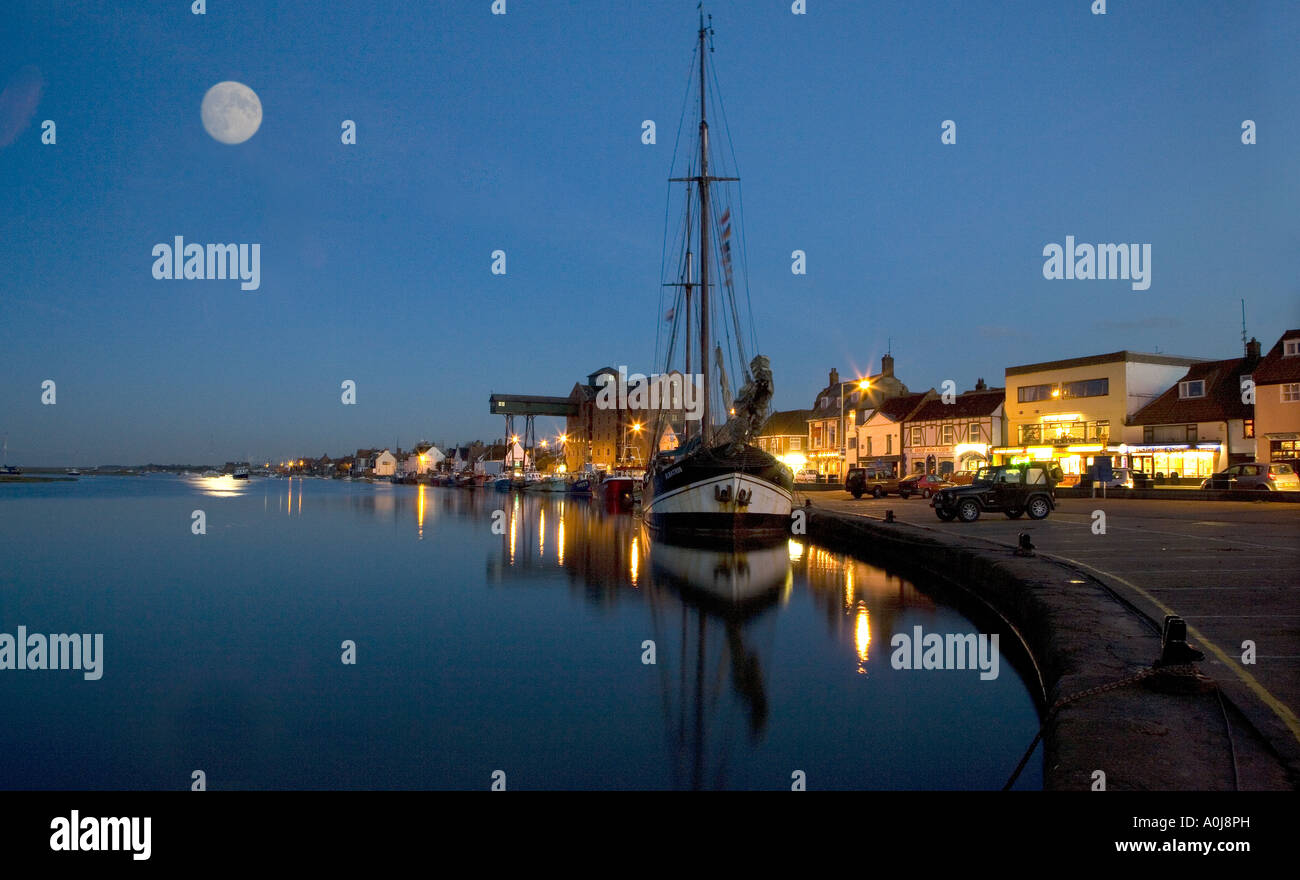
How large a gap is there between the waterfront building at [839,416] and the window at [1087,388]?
19.8 metres

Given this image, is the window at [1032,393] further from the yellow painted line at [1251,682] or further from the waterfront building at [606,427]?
the yellow painted line at [1251,682]

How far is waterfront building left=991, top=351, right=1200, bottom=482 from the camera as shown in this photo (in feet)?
191

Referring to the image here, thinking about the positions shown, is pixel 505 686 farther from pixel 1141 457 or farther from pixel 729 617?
pixel 1141 457

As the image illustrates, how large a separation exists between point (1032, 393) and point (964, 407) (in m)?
6.97

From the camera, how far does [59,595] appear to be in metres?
23.0

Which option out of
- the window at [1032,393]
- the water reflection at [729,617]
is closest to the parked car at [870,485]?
the window at [1032,393]

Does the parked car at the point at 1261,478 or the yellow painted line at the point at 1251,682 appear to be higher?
the parked car at the point at 1261,478

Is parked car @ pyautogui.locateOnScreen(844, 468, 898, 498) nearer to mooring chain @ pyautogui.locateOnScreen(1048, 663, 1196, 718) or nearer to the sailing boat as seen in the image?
the sailing boat

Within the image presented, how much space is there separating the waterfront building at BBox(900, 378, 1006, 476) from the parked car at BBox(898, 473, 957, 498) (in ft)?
45.7

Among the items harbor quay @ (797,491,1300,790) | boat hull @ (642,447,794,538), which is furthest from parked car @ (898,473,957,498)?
harbor quay @ (797,491,1300,790)

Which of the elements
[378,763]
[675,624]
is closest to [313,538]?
[675,624]
